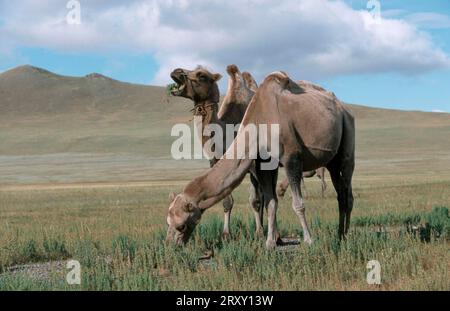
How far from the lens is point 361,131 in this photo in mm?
103938

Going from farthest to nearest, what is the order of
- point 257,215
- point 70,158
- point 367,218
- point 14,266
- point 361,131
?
1. point 361,131
2. point 70,158
3. point 367,218
4. point 257,215
5. point 14,266

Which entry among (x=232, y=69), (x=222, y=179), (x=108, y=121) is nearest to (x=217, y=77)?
(x=232, y=69)

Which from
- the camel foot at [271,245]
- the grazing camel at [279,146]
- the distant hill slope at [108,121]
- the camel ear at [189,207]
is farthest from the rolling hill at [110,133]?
the camel ear at [189,207]

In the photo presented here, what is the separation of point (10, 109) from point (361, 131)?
7038 cm

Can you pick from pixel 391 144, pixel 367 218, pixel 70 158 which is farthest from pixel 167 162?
pixel 367 218

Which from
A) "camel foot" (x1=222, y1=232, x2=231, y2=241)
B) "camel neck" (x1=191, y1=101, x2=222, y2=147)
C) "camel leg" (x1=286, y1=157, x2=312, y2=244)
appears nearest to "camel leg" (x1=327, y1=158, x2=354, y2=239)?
"camel leg" (x1=286, y1=157, x2=312, y2=244)

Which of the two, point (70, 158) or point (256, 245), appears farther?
point (70, 158)

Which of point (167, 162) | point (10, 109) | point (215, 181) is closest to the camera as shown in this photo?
point (215, 181)

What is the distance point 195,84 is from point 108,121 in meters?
117

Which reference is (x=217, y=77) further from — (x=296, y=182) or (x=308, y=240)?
(x=308, y=240)

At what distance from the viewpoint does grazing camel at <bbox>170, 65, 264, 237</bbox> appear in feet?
37.1

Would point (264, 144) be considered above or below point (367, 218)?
above

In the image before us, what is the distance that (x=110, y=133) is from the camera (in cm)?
10956

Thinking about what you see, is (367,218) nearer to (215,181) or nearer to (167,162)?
(215,181)
